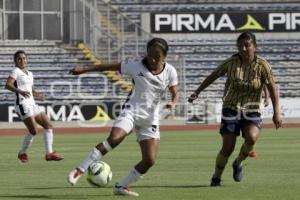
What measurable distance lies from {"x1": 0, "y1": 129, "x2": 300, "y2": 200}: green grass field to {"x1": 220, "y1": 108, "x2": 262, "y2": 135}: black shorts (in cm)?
82

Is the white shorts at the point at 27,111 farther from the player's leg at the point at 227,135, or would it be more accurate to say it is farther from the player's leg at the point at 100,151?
the player's leg at the point at 100,151

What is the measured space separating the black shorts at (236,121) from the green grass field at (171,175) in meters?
0.82

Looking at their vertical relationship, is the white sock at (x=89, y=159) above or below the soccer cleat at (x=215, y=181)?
above

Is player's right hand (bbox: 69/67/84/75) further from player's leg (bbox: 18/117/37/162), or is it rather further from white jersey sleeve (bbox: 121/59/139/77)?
player's leg (bbox: 18/117/37/162)

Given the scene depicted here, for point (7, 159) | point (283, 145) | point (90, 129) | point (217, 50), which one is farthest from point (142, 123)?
point (217, 50)

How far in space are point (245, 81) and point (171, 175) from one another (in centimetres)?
283

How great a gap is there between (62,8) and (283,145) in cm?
2317

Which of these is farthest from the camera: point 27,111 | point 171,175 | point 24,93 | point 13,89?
point 27,111

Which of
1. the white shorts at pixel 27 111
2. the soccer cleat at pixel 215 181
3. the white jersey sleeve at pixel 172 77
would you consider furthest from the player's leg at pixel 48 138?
the white jersey sleeve at pixel 172 77

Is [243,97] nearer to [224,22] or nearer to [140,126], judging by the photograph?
[140,126]

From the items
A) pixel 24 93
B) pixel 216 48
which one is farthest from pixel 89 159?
pixel 216 48

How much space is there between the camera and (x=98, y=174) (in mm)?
12141

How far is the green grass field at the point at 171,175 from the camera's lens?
12297 millimetres

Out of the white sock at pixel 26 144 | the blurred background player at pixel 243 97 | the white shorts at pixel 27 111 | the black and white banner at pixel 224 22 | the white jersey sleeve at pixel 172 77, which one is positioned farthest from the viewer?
the black and white banner at pixel 224 22
